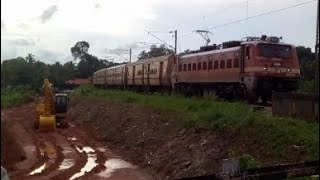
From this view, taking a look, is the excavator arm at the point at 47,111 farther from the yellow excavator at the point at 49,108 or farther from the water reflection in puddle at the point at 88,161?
the water reflection in puddle at the point at 88,161

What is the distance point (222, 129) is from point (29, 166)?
8755 millimetres

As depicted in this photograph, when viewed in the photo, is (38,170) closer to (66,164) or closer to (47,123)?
(66,164)

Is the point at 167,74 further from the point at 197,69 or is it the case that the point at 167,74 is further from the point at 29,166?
the point at 29,166

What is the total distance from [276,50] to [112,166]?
8972 mm

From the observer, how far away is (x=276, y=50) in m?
23.5

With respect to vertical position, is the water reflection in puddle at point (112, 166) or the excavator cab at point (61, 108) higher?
the excavator cab at point (61, 108)

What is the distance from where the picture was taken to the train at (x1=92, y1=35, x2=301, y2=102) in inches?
890

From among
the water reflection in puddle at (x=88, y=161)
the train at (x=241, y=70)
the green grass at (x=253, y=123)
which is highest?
the train at (x=241, y=70)

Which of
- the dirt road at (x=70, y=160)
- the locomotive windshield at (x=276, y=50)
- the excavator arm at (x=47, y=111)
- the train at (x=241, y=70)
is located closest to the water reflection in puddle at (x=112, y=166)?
the dirt road at (x=70, y=160)

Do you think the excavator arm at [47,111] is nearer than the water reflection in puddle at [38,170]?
No

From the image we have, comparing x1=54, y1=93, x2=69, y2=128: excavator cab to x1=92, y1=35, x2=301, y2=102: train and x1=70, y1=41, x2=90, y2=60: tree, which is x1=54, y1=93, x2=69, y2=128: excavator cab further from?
x1=70, y1=41, x2=90, y2=60: tree

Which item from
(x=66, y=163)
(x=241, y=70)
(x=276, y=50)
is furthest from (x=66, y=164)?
(x=276, y=50)

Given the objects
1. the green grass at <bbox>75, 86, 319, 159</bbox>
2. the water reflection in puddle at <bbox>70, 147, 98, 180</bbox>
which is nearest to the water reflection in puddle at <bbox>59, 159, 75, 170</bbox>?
the water reflection in puddle at <bbox>70, 147, 98, 180</bbox>

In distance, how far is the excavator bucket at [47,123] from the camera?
34.4 m
